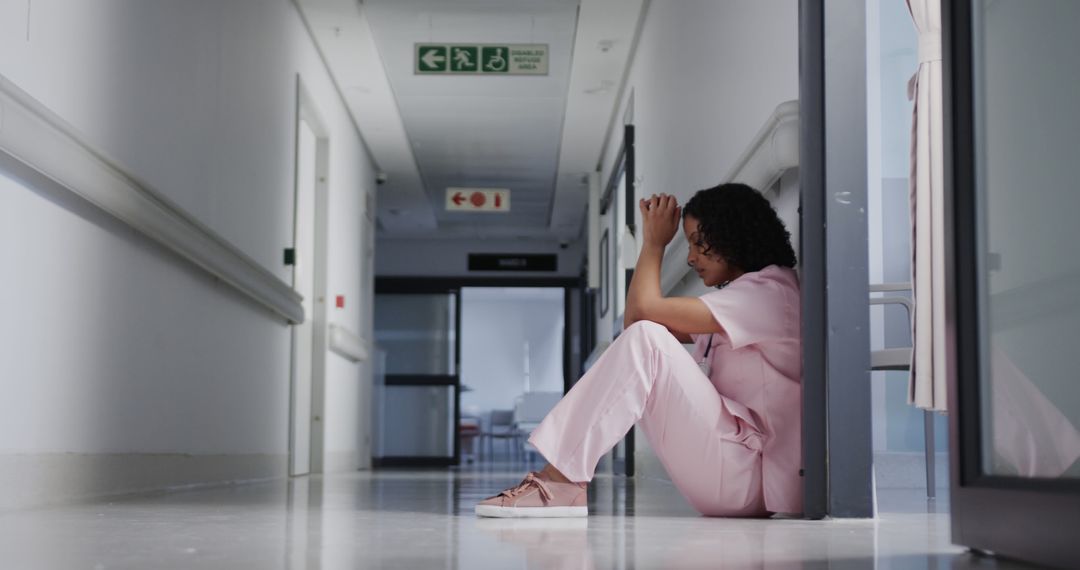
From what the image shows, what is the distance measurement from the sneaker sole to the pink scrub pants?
0.25ft

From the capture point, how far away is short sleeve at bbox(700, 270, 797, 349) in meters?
2.58

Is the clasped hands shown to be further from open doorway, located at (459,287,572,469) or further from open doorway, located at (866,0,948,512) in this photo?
open doorway, located at (459,287,572,469)

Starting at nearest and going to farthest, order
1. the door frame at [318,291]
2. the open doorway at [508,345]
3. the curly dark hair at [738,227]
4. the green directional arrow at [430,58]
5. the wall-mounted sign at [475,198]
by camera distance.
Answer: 1. the curly dark hair at [738,227]
2. the green directional arrow at [430,58]
3. the door frame at [318,291]
4. the wall-mounted sign at [475,198]
5. the open doorway at [508,345]

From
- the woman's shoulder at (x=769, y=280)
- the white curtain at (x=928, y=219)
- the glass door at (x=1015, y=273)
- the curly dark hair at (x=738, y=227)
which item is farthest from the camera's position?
→ the white curtain at (x=928, y=219)

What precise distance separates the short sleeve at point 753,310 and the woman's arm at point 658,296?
0.03 metres

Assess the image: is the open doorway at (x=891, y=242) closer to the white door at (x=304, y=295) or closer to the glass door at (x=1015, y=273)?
the glass door at (x=1015, y=273)

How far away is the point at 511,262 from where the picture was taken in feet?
49.2

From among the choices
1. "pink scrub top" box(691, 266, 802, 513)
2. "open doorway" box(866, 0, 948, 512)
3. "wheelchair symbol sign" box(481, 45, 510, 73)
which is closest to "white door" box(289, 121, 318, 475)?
"wheelchair symbol sign" box(481, 45, 510, 73)

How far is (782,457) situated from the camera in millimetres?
2641

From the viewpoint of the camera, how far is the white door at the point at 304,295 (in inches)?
283

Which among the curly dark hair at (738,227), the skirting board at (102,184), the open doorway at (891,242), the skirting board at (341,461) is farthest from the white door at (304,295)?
the curly dark hair at (738,227)

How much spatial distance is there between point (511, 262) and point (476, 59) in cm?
749

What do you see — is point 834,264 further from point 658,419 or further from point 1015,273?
point 1015,273

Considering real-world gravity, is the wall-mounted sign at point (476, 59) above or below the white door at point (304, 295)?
above
